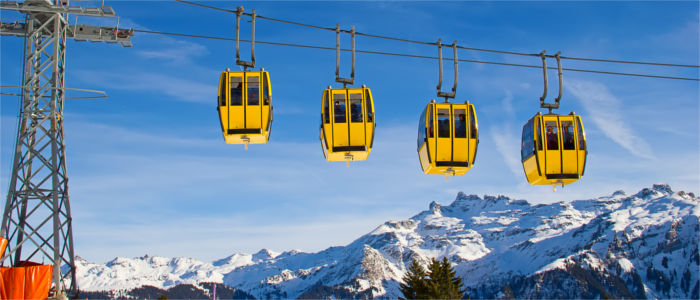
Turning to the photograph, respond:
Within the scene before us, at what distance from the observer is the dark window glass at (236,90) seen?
1873cm

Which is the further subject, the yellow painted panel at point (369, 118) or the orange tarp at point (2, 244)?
the orange tarp at point (2, 244)

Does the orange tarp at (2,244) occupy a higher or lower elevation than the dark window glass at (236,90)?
lower

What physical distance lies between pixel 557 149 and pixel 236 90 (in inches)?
376

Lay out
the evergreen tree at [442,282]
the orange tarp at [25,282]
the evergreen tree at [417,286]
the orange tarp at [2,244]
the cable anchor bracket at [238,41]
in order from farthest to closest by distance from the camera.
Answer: the evergreen tree at [442,282]
the evergreen tree at [417,286]
the orange tarp at [2,244]
the orange tarp at [25,282]
the cable anchor bracket at [238,41]

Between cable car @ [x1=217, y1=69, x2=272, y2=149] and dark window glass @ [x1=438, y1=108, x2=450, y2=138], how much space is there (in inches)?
193

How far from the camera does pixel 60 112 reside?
3186 cm

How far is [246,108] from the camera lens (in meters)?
18.7

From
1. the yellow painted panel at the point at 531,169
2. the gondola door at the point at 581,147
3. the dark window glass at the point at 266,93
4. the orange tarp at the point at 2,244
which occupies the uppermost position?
the dark window glass at the point at 266,93

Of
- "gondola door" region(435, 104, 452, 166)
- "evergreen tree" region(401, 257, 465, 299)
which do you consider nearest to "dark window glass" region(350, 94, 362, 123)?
"gondola door" region(435, 104, 452, 166)

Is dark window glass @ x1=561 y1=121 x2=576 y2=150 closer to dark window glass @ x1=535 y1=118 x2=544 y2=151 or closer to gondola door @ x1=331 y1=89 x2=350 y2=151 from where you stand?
dark window glass @ x1=535 y1=118 x2=544 y2=151

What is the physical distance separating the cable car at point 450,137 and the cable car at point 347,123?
1761 mm

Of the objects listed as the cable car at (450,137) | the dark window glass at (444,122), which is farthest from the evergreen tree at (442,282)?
the dark window glass at (444,122)

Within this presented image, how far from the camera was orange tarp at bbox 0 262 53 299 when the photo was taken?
81.8ft

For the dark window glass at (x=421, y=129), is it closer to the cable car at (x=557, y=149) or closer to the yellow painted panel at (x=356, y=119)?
the yellow painted panel at (x=356, y=119)
